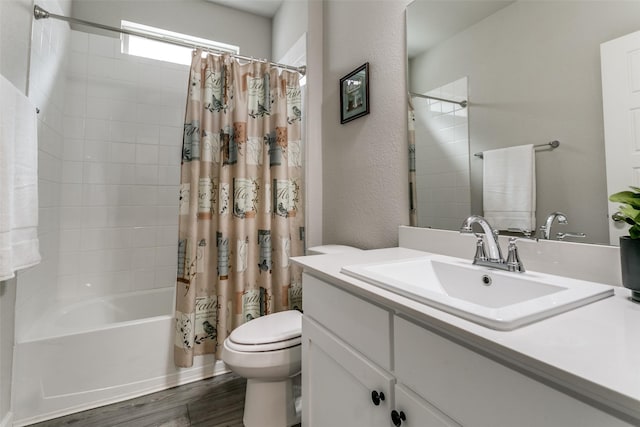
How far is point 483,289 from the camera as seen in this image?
86cm

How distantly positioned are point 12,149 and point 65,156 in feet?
3.71

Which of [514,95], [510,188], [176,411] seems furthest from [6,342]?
[514,95]

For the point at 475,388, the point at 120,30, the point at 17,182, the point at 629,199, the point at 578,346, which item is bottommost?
the point at 475,388

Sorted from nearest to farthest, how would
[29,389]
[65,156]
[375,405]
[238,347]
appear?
[375,405] < [238,347] < [29,389] < [65,156]

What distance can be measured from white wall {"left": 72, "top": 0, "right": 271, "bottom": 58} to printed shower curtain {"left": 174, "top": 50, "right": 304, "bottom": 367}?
3.59 feet

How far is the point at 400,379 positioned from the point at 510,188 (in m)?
0.74

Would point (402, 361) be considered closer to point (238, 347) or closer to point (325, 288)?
point (325, 288)

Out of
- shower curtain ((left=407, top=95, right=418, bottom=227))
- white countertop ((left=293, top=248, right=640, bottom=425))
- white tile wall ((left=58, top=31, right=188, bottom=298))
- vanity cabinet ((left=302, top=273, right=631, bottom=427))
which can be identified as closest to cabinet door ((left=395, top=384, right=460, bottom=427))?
vanity cabinet ((left=302, top=273, right=631, bottom=427))

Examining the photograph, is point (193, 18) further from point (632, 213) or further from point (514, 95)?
point (632, 213)

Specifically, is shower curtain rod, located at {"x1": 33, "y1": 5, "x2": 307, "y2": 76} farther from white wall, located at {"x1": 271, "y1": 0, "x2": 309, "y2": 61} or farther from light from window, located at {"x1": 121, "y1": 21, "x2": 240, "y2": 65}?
light from window, located at {"x1": 121, "y1": 21, "x2": 240, "y2": 65}

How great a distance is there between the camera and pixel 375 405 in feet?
2.38

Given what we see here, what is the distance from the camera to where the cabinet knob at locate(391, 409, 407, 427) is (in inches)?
25.3

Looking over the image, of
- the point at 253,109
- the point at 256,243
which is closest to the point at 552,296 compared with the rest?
the point at 256,243

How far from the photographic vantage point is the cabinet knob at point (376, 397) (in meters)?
0.71
